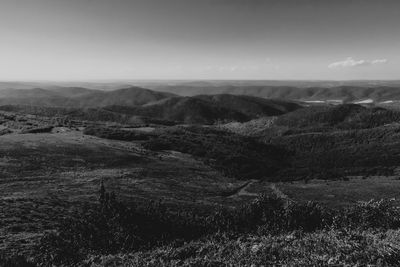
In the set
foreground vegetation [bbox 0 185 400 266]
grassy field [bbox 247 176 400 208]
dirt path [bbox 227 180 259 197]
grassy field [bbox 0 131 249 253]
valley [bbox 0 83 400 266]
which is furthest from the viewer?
dirt path [bbox 227 180 259 197]

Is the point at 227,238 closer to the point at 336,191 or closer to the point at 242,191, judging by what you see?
the point at 242,191

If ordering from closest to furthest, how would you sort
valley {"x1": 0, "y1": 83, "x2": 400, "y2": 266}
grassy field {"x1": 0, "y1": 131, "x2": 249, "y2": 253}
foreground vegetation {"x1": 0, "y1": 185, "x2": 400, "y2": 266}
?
foreground vegetation {"x1": 0, "y1": 185, "x2": 400, "y2": 266} → valley {"x1": 0, "y1": 83, "x2": 400, "y2": 266} → grassy field {"x1": 0, "y1": 131, "x2": 249, "y2": 253}

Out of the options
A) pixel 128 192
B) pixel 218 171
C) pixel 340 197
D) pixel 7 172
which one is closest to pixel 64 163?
pixel 7 172

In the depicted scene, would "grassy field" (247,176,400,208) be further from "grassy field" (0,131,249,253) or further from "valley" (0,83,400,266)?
"grassy field" (0,131,249,253)

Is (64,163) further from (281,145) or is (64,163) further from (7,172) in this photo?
(281,145)

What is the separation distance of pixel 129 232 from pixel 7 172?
31071 mm

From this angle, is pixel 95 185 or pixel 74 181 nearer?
pixel 95 185

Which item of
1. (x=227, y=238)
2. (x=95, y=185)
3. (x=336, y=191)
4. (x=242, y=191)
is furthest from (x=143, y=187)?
(x=336, y=191)

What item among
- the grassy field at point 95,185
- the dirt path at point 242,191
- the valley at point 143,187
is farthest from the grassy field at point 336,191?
the dirt path at point 242,191

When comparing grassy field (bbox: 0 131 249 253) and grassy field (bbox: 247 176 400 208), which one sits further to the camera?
grassy field (bbox: 247 176 400 208)

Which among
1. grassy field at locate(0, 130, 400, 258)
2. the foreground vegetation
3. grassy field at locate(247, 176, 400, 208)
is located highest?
the foreground vegetation

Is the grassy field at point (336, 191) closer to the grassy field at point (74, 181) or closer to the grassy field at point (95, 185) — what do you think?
the grassy field at point (95, 185)

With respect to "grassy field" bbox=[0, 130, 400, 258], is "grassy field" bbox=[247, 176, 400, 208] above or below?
below

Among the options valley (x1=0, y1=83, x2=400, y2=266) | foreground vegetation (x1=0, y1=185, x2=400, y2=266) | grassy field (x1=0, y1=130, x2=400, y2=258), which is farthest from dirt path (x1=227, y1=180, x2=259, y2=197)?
foreground vegetation (x1=0, y1=185, x2=400, y2=266)
